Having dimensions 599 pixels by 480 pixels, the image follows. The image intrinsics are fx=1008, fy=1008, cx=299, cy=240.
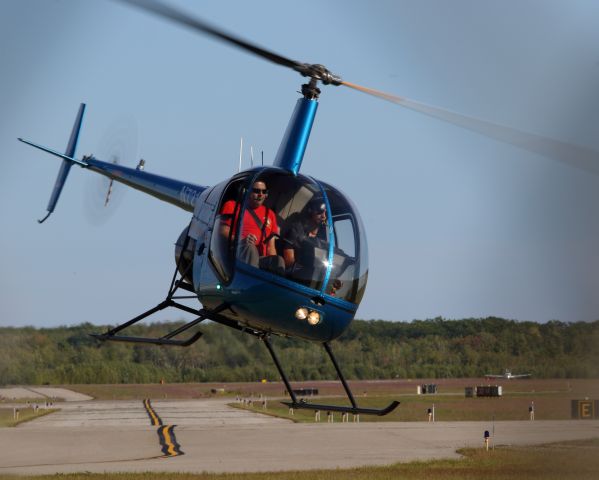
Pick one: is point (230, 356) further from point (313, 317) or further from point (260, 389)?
point (313, 317)

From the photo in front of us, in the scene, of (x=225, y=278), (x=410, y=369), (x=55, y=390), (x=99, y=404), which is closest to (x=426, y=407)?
(x=410, y=369)

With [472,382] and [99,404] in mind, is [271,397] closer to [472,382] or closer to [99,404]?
[99,404]

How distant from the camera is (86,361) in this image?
271ft

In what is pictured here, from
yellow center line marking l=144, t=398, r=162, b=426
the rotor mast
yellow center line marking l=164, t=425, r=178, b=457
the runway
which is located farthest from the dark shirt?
yellow center line marking l=144, t=398, r=162, b=426

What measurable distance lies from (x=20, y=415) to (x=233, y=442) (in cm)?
2883

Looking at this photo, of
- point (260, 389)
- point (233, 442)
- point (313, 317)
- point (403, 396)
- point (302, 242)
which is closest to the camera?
point (302, 242)

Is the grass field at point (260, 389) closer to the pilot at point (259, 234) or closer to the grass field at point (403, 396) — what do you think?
the grass field at point (403, 396)

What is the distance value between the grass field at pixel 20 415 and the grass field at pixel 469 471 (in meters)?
29.3

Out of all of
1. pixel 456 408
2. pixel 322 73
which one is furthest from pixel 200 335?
pixel 456 408

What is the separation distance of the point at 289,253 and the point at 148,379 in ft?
235

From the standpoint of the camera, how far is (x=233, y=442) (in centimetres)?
4500

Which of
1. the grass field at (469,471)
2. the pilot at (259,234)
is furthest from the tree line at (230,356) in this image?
the pilot at (259,234)

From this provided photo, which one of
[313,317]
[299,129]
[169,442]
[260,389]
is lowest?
[169,442]

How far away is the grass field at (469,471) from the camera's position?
31.1m
